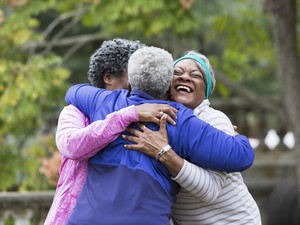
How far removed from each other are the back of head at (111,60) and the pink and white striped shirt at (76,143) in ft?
1.00

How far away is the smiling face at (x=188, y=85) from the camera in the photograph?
2721 mm

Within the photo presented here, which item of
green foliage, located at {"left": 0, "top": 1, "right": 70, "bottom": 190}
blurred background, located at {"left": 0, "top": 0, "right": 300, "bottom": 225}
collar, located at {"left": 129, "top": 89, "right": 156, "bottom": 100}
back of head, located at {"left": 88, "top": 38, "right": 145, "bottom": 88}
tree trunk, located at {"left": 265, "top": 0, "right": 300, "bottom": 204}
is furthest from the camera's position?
tree trunk, located at {"left": 265, "top": 0, "right": 300, "bottom": 204}

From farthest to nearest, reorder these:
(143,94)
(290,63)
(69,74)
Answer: (69,74), (290,63), (143,94)

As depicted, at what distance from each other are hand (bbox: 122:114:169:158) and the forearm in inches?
3.0

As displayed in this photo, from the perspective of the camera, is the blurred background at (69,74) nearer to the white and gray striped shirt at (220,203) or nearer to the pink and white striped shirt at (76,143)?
the pink and white striped shirt at (76,143)

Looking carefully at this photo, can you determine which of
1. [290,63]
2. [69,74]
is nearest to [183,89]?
[290,63]

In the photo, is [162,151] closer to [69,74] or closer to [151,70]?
[151,70]

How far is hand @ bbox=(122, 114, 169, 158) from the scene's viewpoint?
7.63 ft

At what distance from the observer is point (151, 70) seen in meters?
2.33

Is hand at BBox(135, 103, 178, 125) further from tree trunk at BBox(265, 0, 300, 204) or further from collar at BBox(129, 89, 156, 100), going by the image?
tree trunk at BBox(265, 0, 300, 204)

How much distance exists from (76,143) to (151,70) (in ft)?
1.66

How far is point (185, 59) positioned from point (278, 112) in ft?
20.6

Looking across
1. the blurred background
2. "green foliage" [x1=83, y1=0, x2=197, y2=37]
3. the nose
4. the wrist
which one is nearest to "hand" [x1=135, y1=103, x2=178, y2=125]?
the wrist

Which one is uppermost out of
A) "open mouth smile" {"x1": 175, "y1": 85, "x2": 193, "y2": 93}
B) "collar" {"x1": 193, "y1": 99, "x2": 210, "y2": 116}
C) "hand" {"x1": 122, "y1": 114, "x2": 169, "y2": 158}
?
"open mouth smile" {"x1": 175, "y1": 85, "x2": 193, "y2": 93}
